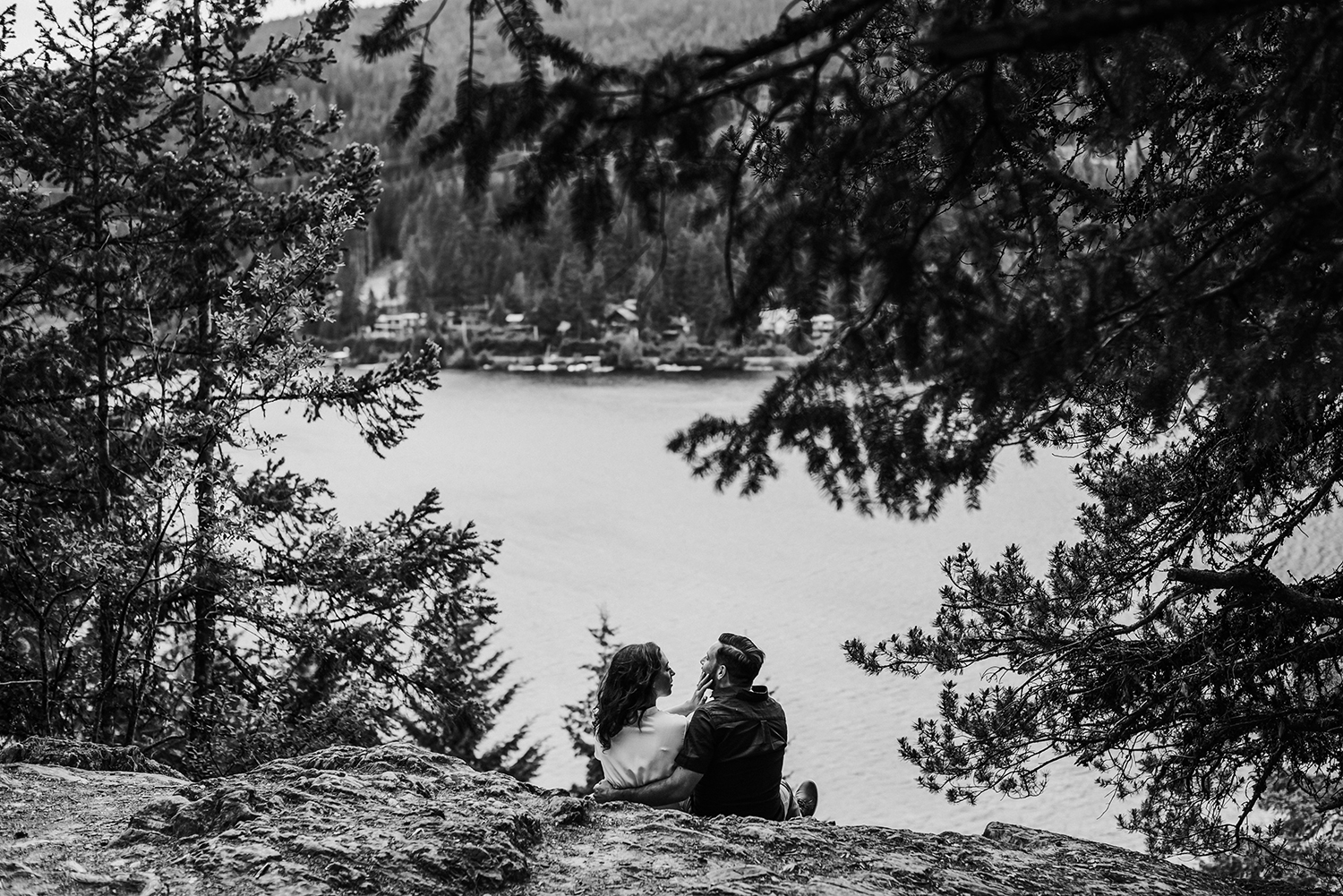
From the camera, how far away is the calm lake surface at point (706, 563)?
2336 centimetres

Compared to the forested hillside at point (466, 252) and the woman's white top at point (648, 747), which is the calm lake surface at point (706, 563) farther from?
the woman's white top at point (648, 747)

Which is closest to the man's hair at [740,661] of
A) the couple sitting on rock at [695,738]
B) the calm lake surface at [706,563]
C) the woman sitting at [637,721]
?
the couple sitting on rock at [695,738]

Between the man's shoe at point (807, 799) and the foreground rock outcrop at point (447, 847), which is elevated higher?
the foreground rock outcrop at point (447, 847)

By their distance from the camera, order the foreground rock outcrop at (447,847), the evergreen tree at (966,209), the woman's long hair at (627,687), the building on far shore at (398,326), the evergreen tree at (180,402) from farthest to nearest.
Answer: the building on far shore at (398,326)
the evergreen tree at (180,402)
the woman's long hair at (627,687)
the foreground rock outcrop at (447,847)
the evergreen tree at (966,209)

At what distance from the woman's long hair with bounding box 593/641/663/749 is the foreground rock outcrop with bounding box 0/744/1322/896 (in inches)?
12.9

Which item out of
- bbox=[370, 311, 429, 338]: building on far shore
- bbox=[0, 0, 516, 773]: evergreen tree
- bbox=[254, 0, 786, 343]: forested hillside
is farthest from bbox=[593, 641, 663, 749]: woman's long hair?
bbox=[370, 311, 429, 338]: building on far shore

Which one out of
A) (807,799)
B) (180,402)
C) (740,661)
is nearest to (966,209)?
(740,661)

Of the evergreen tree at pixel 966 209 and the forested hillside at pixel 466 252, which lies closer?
the evergreen tree at pixel 966 209

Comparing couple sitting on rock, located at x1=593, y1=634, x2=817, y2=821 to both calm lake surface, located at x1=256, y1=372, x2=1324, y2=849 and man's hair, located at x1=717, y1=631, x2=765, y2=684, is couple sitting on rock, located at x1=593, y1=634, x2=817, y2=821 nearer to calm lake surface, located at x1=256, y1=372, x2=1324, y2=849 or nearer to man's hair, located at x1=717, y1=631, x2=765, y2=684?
man's hair, located at x1=717, y1=631, x2=765, y2=684

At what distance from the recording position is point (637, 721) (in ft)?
14.0

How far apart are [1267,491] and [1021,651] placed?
5.35 feet

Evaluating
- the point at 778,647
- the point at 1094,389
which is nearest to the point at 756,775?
the point at 1094,389

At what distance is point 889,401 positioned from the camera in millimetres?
2951

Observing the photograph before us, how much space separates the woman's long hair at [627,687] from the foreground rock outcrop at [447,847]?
33 cm
